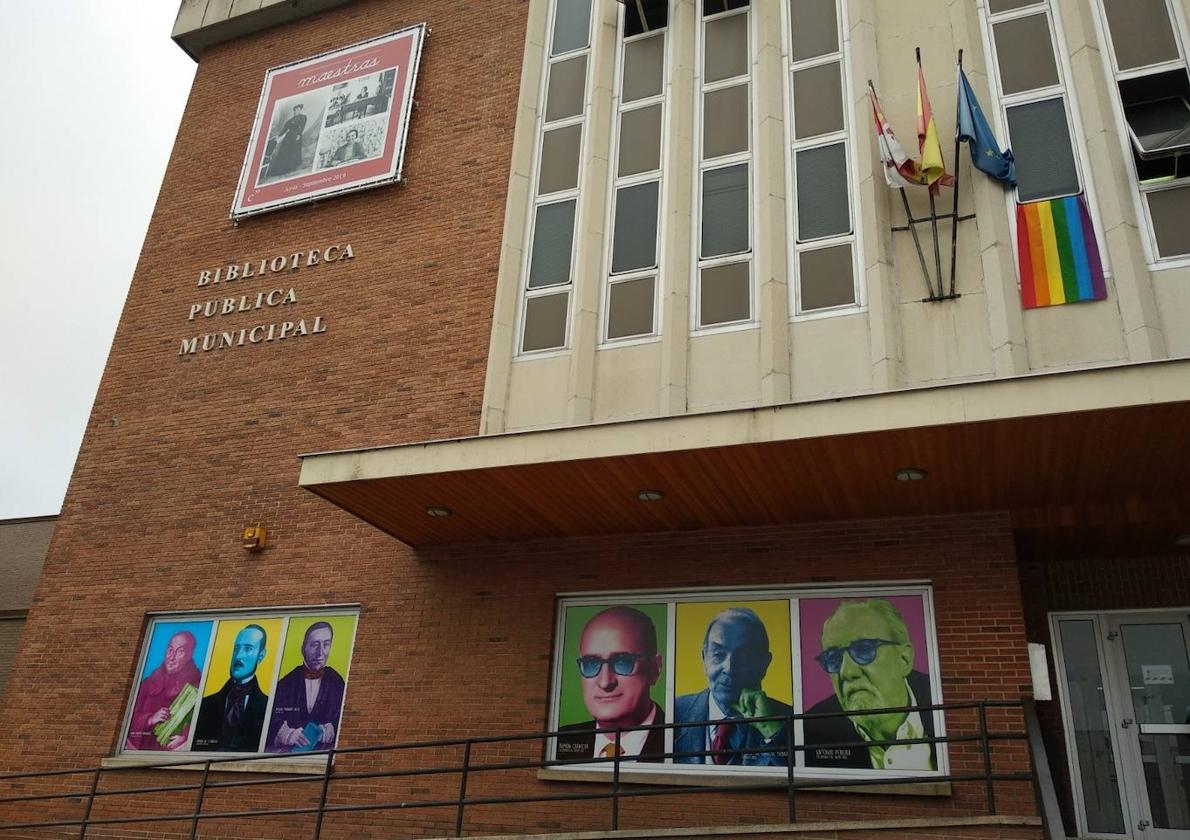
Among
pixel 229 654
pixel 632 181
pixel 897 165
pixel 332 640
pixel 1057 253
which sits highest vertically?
Answer: pixel 632 181

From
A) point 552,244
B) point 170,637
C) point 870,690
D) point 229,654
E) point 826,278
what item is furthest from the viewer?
point 170,637

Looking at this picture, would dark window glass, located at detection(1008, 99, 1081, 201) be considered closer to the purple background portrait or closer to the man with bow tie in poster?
the purple background portrait

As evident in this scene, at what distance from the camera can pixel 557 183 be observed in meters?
12.0

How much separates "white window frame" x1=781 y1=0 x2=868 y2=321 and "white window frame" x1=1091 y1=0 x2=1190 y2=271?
2.45 metres

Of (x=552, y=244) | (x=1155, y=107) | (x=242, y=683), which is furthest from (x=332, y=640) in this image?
(x=1155, y=107)

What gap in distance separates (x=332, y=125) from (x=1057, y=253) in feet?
34.1

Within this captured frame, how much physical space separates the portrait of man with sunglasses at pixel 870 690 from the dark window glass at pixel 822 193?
12.3ft

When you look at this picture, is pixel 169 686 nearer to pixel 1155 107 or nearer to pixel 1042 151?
pixel 1042 151

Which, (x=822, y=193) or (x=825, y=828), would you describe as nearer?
(x=825, y=828)

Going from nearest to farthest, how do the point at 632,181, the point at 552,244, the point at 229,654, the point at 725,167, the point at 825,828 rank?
the point at 825,828
the point at 725,167
the point at 632,181
the point at 552,244
the point at 229,654

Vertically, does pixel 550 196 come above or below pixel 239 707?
above

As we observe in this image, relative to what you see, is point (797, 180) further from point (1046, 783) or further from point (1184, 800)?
point (1184, 800)

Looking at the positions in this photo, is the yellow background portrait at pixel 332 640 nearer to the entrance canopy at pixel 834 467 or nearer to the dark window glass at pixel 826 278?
the entrance canopy at pixel 834 467

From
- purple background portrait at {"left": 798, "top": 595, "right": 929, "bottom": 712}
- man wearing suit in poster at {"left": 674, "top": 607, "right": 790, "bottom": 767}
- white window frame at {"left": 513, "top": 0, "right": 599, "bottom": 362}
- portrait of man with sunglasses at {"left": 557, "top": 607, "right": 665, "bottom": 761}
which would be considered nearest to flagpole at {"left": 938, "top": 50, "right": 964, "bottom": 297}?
purple background portrait at {"left": 798, "top": 595, "right": 929, "bottom": 712}
